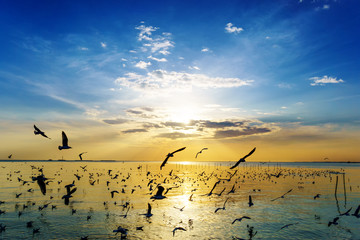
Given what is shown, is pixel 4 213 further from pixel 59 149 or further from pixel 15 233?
pixel 59 149

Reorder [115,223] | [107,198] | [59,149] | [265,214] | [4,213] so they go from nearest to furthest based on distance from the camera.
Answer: [59,149] → [115,223] → [4,213] → [265,214] → [107,198]

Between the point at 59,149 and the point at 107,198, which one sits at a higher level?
the point at 59,149

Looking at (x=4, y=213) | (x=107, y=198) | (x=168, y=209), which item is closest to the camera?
(x=4, y=213)

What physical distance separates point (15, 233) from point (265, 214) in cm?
3136

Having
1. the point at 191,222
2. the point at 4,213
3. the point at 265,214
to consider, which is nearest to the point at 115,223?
the point at 191,222

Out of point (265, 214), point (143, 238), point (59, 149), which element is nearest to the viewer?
point (59, 149)

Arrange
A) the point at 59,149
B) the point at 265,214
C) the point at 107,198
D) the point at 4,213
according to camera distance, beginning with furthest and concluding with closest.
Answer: the point at 107,198 < the point at 265,214 < the point at 4,213 < the point at 59,149

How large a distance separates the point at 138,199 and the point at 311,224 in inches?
1132

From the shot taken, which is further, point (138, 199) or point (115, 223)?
point (138, 199)

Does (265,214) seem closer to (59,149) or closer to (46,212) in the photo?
(59,149)

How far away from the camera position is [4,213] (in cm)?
3269

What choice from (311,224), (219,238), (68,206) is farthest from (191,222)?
(68,206)

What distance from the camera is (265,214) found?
35156 millimetres

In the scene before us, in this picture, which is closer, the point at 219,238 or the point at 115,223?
the point at 219,238
